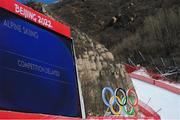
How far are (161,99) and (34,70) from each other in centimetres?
1173

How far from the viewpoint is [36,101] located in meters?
10.4

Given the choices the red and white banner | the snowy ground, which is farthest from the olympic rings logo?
the snowy ground

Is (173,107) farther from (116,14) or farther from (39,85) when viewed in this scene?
(116,14)

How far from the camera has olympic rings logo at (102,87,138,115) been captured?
1484 cm

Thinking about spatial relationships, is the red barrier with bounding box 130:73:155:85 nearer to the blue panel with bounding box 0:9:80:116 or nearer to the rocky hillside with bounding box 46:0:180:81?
the blue panel with bounding box 0:9:80:116

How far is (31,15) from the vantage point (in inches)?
445

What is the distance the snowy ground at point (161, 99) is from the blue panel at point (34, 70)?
9259mm

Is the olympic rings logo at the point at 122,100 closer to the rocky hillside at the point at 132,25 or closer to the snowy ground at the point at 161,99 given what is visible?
the snowy ground at the point at 161,99

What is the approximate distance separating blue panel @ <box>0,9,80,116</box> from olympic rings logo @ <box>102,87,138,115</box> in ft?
9.12

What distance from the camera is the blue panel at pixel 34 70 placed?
9.82 meters

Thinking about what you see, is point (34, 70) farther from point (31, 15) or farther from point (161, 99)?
point (161, 99)

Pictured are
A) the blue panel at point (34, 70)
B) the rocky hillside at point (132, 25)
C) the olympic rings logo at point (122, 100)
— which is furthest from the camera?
the rocky hillside at point (132, 25)

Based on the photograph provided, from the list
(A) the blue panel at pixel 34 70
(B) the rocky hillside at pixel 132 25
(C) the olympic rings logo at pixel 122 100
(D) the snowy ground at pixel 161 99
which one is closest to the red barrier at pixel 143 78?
(D) the snowy ground at pixel 161 99

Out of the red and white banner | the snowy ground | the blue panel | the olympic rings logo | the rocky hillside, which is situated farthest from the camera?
the rocky hillside
